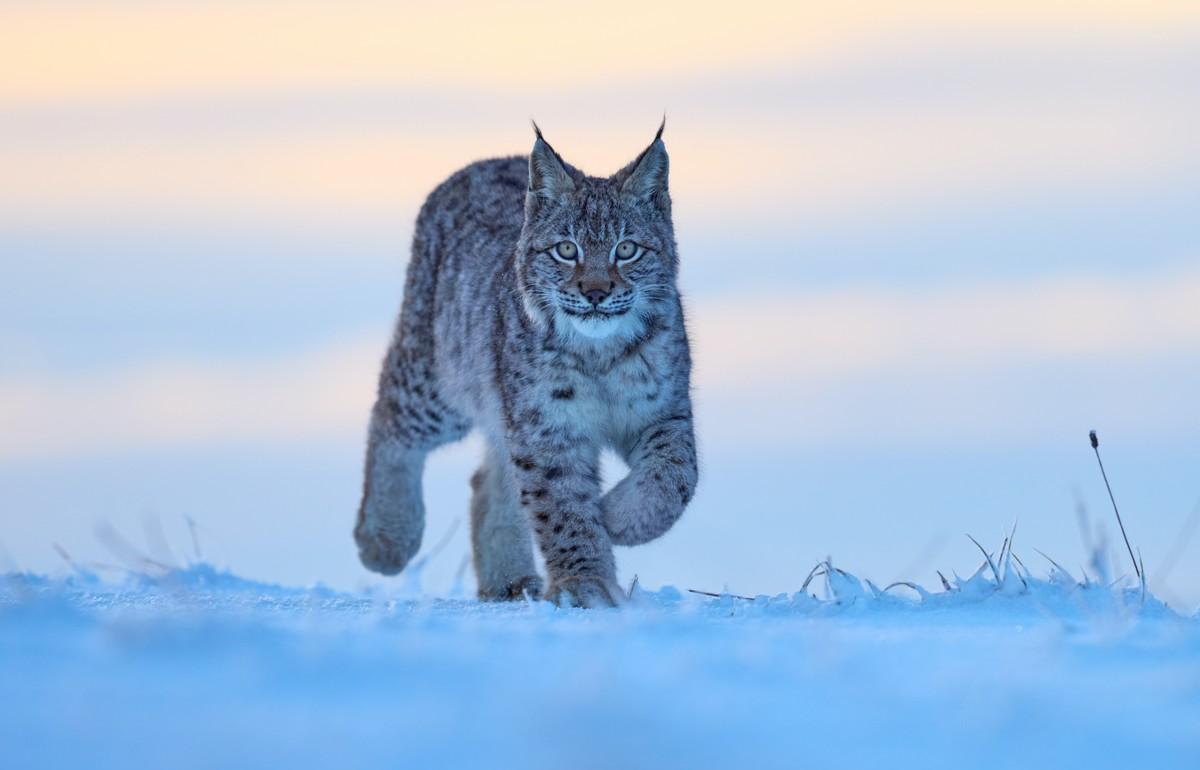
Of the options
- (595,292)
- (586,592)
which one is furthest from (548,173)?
(586,592)

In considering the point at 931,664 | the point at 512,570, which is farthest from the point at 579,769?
the point at 512,570

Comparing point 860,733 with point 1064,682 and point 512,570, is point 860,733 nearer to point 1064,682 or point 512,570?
point 1064,682

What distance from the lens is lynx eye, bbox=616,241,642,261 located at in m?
6.09

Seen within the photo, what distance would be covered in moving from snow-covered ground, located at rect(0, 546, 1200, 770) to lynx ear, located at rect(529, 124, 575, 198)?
10.2 feet

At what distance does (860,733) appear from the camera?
2684 millimetres

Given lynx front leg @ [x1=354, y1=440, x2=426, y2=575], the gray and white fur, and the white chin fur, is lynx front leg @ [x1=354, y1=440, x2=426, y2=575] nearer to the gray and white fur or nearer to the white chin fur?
the gray and white fur

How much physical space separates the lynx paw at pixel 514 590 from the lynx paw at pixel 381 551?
79cm

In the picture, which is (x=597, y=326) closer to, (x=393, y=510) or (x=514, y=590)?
(x=514, y=590)

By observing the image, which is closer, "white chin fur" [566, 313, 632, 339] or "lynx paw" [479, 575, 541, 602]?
"white chin fur" [566, 313, 632, 339]

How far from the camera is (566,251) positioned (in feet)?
20.0

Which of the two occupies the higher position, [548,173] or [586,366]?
[548,173]

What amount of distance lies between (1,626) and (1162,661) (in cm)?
239

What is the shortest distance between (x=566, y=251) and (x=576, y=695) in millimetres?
3622

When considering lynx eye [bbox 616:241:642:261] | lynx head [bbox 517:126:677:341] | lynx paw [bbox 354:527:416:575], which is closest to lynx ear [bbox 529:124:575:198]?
lynx head [bbox 517:126:677:341]
